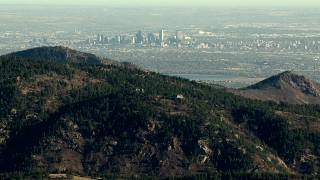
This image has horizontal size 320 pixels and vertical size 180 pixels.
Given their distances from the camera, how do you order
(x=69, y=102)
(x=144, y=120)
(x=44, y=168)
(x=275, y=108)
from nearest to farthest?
(x=44, y=168)
(x=144, y=120)
(x=69, y=102)
(x=275, y=108)

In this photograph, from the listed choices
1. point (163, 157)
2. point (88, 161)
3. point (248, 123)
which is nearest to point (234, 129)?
point (248, 123)

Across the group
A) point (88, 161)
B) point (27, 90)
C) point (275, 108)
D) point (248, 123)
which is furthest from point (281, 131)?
point (27, 90)

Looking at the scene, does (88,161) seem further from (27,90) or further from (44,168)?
(27,90)

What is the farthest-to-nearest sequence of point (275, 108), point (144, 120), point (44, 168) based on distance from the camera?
point (275, 108) < point (144, 120) < point (44, 168)

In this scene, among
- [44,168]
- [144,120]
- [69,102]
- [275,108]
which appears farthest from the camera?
[275,108]

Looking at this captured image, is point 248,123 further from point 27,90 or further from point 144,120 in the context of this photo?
point 27,90

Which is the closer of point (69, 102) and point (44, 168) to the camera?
point (44, 168)
